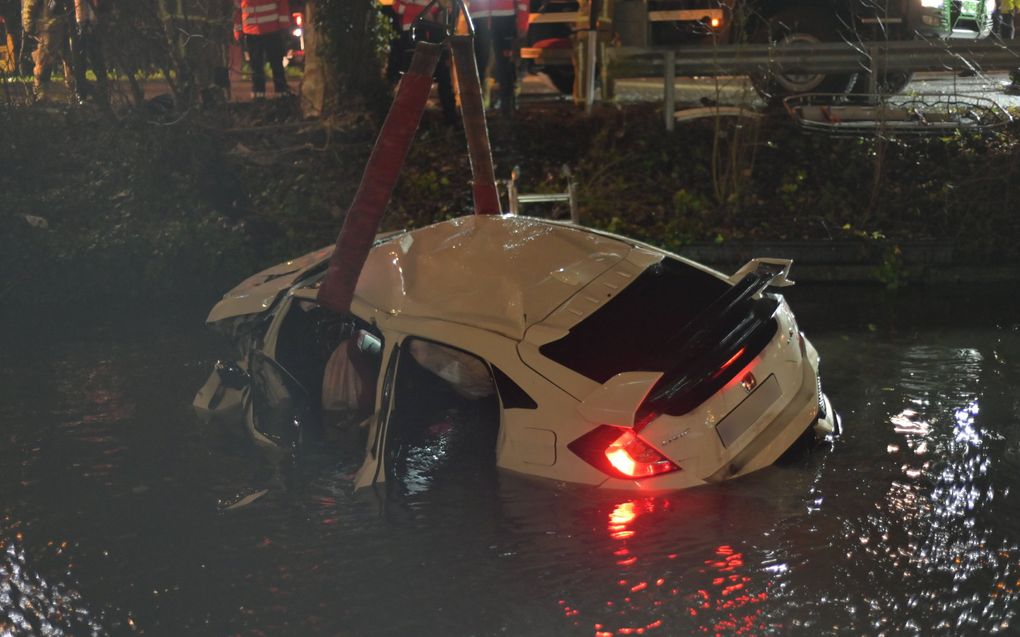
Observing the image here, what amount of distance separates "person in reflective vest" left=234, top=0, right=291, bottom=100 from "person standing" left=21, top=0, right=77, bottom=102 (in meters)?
2.31

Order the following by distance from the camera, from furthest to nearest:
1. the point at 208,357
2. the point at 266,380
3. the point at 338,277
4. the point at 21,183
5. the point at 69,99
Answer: the point at 69,99 → the point at 21,183 → the point at 208,357 → the point at 266,380 → the point at 338,277

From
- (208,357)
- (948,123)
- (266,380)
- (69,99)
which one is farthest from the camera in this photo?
(69,99)

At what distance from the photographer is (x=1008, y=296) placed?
33.4 ft

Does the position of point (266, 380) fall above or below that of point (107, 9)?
below

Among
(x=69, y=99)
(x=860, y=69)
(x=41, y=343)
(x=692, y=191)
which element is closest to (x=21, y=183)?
(x=69, y=99)

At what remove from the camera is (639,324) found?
19.0 ft

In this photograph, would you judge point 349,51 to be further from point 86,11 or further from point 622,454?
point 622,454

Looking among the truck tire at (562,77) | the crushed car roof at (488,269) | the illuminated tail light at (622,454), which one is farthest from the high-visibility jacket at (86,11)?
the illuminated tail light at (622,454)

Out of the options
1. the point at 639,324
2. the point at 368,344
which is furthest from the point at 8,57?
the point at 639,324

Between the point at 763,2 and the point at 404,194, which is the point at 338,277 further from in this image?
the point at 763,2

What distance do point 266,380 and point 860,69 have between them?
8138 millimetres

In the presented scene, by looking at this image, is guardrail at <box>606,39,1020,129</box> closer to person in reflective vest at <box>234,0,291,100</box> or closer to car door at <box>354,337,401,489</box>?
person in reflective vest at <box>234,0,291,100</box>

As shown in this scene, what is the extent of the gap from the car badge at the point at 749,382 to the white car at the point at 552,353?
0.03 ft

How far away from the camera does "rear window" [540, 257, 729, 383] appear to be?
17.9ft
